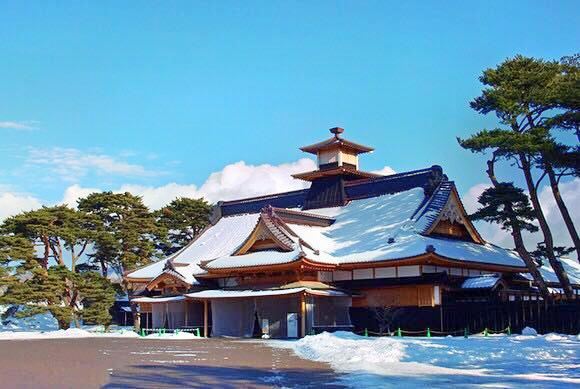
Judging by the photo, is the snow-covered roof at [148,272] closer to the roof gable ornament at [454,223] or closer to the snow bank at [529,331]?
the roof gable ornament at [454,223]

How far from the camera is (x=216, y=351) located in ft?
70.0

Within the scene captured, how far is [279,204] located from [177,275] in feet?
31.2

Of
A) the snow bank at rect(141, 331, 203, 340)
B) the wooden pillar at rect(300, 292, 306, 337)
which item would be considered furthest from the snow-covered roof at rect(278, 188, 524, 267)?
the snow bank at rect(141, 331, 203, 340)

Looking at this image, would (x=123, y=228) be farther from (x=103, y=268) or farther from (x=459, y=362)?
(x=459, y=362)

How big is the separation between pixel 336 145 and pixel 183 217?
16850mm

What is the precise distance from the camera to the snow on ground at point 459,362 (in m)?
12.1

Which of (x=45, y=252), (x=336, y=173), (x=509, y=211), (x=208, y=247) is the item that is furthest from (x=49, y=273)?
(x=509, y=211)

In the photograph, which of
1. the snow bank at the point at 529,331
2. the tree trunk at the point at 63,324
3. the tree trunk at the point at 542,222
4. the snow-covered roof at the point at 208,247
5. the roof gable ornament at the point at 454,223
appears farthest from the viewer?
the tree trunk at the point at 63,324

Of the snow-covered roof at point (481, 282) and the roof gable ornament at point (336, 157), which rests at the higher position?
the roof gable ornament at point (336, 157)

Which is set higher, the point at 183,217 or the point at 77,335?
the point at 183,217

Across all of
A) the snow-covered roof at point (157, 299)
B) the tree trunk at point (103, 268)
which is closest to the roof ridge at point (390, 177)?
the snow-covered roof at point (157, 299)

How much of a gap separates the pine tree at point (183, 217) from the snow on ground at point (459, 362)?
30698 mm

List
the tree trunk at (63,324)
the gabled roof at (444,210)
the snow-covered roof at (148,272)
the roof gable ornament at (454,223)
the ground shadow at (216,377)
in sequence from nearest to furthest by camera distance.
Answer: the ground shadow at (216,377)
the gabled roof at (444,210)
the roof gable ornament at (454,223)
the snow-covered roof at (148,272)
the tree trunk at (63,324)

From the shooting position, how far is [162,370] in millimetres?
14805
